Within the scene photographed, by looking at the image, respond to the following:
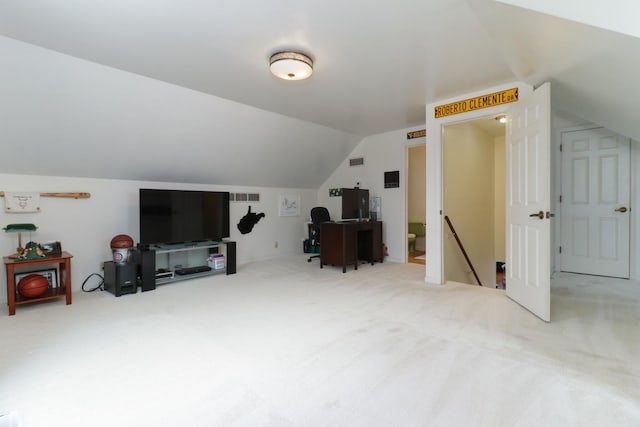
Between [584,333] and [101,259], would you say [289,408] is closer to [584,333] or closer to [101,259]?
[584,333]

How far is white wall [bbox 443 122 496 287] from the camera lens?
4422 mm

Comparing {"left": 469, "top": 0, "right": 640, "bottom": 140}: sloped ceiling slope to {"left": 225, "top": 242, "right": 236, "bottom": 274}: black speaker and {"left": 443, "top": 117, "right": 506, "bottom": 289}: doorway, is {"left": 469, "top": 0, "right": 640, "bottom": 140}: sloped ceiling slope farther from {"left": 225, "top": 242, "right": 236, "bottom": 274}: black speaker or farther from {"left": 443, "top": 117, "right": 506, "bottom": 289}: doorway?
{"left": 225, "top": 242, "right": 236, "bottom": 274}: black speaker

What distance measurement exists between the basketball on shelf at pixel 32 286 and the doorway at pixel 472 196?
4.74 meters

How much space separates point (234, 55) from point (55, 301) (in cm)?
331

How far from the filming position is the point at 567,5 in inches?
64.4

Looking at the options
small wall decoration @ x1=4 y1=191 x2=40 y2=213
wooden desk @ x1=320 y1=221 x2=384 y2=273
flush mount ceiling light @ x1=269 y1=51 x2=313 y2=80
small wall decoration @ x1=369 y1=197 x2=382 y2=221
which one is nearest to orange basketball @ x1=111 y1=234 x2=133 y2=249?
small wall decoration @ x1=4 y1=191 x2=40 y2=213

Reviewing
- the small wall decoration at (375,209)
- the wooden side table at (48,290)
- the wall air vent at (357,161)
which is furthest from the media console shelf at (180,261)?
the wall air vent at (357,161)

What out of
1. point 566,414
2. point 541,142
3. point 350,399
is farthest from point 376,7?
point 566,414

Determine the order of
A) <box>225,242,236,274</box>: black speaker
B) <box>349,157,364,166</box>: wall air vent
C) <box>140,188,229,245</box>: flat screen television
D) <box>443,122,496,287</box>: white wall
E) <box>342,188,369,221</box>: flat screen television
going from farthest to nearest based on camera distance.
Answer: <box>349,157,364,166</box>: wall air vent, <box>342,188,369,221</box>: flat screen television, <box>225,242,236,274</box>: black speaker, <box>443,122,496,287</box>: white wall, <box>140,188,229,245</box>: flat screen television

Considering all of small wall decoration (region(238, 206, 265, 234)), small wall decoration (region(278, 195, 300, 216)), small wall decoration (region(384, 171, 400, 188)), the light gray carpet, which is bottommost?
the light gray carpet

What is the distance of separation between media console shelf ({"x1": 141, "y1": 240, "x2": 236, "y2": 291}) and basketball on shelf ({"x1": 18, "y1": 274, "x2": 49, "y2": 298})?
92cm

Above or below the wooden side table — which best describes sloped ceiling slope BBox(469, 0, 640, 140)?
above

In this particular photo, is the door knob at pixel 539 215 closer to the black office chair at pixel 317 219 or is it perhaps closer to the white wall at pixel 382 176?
the white wall at pixel 382 176

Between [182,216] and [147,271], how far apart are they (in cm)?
90
